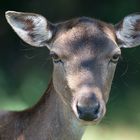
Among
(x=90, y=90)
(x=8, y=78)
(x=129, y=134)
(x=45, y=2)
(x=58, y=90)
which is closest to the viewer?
(x=90, y=90)

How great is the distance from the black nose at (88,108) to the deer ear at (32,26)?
56.4 inches

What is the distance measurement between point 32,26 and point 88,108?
5.79 feet

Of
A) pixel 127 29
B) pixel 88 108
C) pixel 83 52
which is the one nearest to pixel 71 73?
pixel 83 52

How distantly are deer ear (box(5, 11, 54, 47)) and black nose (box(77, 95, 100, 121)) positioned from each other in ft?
4.70

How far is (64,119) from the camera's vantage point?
9.74 metres

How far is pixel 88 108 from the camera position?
8781 mm

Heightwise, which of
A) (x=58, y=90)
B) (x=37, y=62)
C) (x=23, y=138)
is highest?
(x=58, y=90)

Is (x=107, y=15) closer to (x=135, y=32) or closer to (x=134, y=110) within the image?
(x=134, y=110)

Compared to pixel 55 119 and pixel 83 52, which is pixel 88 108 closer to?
pixel 83 52

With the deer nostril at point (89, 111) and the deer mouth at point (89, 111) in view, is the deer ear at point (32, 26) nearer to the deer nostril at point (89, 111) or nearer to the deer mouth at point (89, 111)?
the deer mouth at point (89, 111)

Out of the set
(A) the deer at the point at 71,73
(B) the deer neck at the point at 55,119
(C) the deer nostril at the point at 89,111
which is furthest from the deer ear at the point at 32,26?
(C) the deer nostril at the point at 89,111

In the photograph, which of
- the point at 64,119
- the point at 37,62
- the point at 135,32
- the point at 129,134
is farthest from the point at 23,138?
the point at 37,62

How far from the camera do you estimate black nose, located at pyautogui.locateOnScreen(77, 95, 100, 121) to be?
880cm

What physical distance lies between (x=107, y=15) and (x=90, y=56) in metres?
10.1
